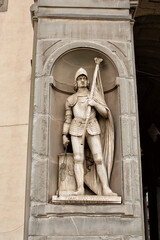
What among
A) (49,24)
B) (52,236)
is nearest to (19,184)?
(52,236)

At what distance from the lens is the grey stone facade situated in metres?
5.87

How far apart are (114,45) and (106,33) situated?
0.28m

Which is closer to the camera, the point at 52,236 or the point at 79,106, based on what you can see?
the point at 52,236

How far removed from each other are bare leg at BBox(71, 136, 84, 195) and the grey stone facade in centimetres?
34

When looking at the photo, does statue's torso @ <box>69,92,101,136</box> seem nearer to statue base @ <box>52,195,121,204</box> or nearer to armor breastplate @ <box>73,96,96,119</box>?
armor breastplate @ <box>73,96,96,119</box>

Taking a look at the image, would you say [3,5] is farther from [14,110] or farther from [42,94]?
[42,94]

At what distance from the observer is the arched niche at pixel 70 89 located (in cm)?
647

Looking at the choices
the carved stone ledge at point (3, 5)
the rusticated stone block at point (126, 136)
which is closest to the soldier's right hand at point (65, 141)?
the rusticated stone block at point (126, 136)

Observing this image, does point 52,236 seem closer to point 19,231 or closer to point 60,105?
point 19,231

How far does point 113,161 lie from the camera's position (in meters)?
6.52

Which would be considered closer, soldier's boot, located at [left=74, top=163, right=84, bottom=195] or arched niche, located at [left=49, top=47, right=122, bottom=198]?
soldier's boot, located at [left=74, top=163, right=84, bottom=195]

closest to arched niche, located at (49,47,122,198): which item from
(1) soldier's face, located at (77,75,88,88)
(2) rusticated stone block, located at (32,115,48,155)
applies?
(2) rusticated stone block, located at (32,115,48,155)

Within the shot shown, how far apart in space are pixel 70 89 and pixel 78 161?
4.89ft

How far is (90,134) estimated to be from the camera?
646cm
